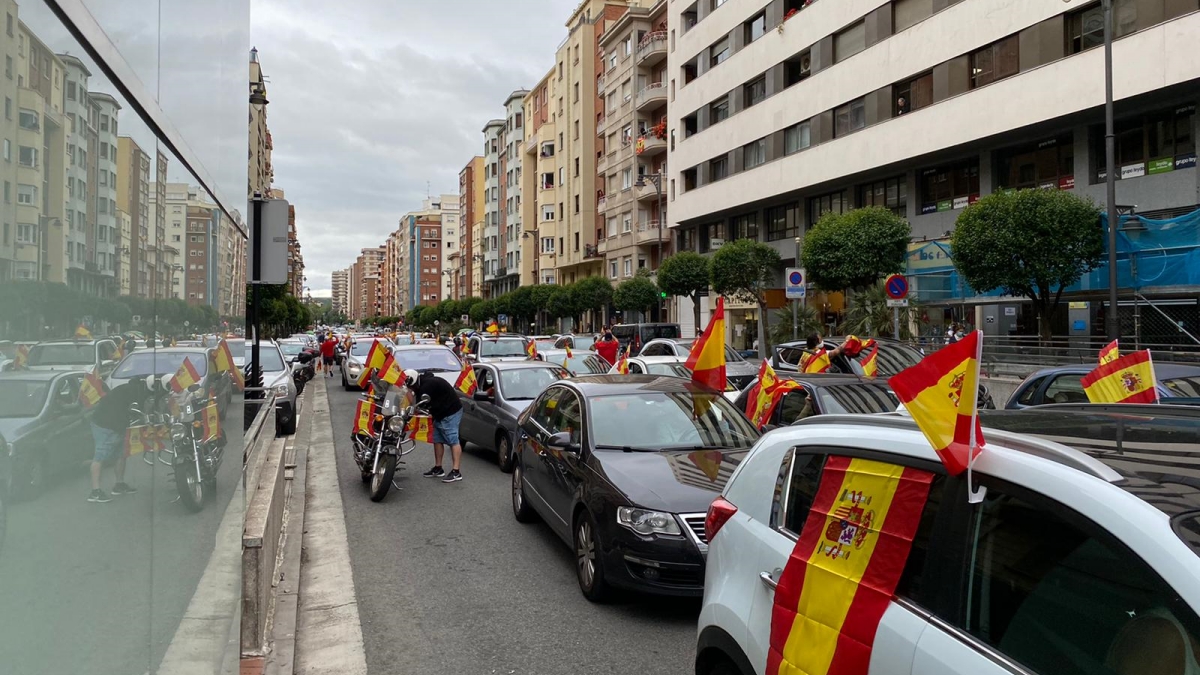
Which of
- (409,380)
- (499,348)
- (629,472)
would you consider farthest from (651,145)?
(629,472)

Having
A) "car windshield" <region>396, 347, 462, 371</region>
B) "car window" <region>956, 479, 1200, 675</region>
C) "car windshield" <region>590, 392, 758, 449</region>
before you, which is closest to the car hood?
"car windshield" <region>590, 392, 758, 449</region>

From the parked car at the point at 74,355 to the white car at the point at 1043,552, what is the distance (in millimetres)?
2121

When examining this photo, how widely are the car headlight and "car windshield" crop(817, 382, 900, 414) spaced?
3.91 meters

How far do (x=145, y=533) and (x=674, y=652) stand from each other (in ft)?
12.6

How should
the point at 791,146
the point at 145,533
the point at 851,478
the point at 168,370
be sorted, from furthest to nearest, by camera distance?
the point at 791,146
the point at 851,478
the point at 168,370
the point at 145,533

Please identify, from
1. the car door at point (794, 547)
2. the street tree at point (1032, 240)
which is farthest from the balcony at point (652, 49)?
the car door at point (794, 547)

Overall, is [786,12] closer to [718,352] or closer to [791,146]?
[791,146]

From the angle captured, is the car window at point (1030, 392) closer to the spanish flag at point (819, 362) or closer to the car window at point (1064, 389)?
the car window at point (1064, 389)

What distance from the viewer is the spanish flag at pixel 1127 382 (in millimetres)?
7812

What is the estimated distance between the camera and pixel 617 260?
58875 mm

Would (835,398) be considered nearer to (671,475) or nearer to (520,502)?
(520,502)

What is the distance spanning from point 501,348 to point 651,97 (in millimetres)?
31510

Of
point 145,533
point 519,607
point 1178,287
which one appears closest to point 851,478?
point 145,533

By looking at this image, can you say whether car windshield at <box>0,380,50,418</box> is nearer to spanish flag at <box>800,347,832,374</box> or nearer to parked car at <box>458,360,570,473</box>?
parked car at <box>458,360,570,473</box>
